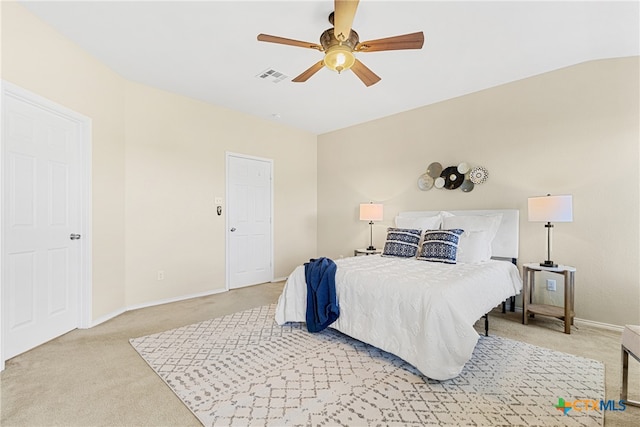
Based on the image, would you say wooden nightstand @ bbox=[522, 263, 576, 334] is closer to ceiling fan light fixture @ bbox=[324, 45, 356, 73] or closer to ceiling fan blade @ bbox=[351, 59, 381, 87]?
ceiling fan blade @ bbox=[351, 59, 381, 87]

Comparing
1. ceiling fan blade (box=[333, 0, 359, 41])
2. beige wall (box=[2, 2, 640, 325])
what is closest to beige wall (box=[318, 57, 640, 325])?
beige wall (box=[2, 2, 640, 325])

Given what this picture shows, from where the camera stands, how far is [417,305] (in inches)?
85.1

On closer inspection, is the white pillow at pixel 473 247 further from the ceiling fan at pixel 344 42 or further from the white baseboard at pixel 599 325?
the ceiling fan at pixel 344 42

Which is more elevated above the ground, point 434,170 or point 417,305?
point 434,170

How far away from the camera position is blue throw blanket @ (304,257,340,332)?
272 centimetres

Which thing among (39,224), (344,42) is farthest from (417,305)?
(39,224)

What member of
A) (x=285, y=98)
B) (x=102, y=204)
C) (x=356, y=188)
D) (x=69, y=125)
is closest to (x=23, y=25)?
(x=69, y=125)

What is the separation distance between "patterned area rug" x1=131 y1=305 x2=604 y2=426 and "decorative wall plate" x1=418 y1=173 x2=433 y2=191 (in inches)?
87.0

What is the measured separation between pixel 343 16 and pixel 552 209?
2.64 m

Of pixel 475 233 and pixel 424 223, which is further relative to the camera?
pixel 424 223

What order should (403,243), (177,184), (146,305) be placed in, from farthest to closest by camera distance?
(177,184) < (146,305) < (403,243)

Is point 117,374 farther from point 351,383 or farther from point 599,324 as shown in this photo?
point 599,324

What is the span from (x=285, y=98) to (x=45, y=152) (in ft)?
8.85

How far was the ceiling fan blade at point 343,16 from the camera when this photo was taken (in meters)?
1.87
